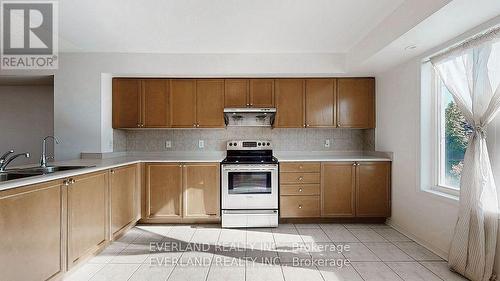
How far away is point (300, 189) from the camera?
3.88m

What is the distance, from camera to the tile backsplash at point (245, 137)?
14.6ft

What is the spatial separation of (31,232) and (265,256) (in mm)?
1881

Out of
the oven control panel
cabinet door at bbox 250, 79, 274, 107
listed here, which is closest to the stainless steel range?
the oven control panel

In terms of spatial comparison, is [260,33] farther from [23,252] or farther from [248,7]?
[23,252]

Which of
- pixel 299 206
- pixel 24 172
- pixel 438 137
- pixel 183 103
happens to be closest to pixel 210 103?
pixel 183 103

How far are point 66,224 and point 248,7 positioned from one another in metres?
2.27

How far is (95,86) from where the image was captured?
3.84m

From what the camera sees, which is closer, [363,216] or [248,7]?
[248,7]

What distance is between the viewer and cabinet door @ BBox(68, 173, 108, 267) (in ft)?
7.44

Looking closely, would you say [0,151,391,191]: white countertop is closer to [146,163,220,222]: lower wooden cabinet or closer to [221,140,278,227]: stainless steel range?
[146,163,220,222]: lower wooden cabinet

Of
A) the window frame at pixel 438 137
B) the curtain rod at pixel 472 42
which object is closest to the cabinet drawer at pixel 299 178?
the window frame at pixel 438 137

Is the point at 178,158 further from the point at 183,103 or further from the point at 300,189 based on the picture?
the point at 300,189

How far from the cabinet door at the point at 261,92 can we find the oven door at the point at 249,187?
906 mm

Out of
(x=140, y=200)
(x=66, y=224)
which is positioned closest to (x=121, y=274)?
(x=66, y=224)
